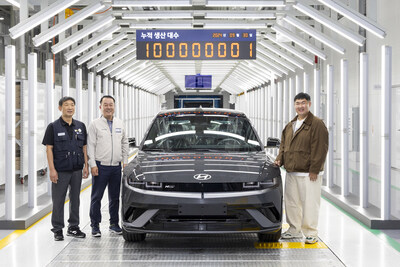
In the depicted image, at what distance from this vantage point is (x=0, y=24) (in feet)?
41.7

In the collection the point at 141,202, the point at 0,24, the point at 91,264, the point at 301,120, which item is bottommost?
the point at 91,264

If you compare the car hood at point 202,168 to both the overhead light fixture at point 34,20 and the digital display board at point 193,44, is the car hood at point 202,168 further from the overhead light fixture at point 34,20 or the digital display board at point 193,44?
the digital display board at point 193,44

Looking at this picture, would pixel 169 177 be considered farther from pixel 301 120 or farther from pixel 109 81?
pixel 109 81

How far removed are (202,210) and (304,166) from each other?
1.32 meters

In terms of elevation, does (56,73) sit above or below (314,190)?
above

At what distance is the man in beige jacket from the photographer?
6.01m

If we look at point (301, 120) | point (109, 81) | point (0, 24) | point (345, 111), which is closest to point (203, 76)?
point (109, 81)

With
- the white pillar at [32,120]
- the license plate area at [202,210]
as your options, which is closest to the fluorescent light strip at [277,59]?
the white pillar at [32,120]

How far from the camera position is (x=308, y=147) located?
609cm

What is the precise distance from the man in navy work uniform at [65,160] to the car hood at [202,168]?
0.69 metres

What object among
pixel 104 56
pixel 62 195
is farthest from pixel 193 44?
pixel 62 195

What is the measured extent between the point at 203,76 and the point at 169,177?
24.1 m

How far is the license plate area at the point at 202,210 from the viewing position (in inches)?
213

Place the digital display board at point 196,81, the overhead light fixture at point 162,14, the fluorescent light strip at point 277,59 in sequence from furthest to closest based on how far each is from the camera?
the digital display board at point 196,81 → the fluorescent light strip at point 277,59 → the overhead light fixture at point 162,14
